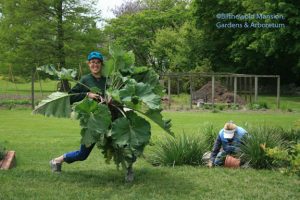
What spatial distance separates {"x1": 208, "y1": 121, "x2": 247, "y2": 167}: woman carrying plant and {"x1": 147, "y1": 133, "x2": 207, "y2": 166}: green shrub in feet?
0.92

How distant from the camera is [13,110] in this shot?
22406 millimetres

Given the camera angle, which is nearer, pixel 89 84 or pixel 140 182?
pixel 140 182

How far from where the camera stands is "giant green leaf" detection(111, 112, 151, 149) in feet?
21.2

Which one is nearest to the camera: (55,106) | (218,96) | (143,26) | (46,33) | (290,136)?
(55,106)

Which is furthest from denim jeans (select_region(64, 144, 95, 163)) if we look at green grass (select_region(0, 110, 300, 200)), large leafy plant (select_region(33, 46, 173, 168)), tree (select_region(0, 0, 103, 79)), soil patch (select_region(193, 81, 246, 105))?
tree (select_region(0, 0, 103, 79))

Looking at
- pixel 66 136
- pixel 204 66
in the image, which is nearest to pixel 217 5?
pixel 204 66

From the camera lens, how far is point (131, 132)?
6.53 m

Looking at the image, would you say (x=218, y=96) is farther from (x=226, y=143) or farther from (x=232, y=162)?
(x=232, y=162)

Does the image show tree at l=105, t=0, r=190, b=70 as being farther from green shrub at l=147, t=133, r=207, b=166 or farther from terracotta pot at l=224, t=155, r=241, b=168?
terracotta pot at l=224, t=155, r=241, b=168

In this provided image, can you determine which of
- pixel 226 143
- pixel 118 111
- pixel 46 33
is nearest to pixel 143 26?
pixel 46 33

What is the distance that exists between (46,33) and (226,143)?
2565 centimetres

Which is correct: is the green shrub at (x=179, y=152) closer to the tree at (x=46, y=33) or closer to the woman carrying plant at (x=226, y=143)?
the woman carrying plant at (x=226, y=143)

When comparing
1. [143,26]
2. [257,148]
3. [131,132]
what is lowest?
[257,148]

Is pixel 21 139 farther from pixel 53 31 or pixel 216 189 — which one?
pixel 53 31
